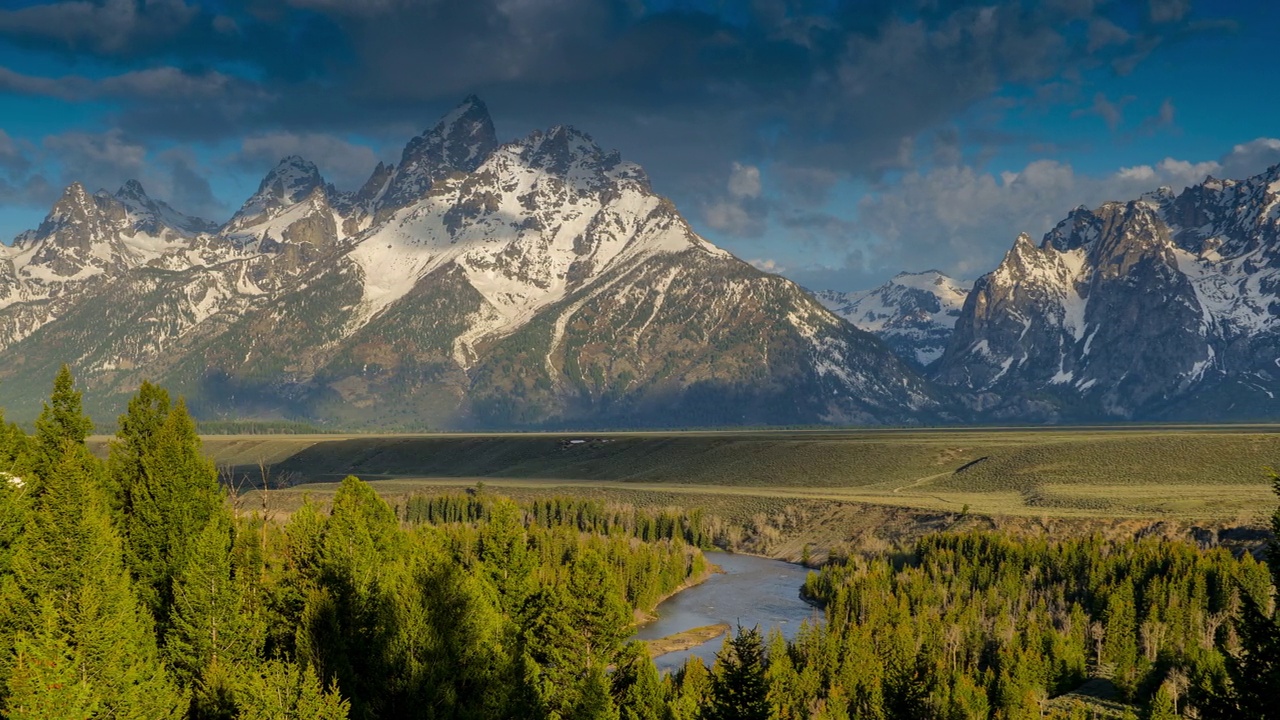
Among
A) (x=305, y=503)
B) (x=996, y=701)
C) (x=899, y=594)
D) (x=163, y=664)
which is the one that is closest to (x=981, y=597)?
(x=899, y=594)

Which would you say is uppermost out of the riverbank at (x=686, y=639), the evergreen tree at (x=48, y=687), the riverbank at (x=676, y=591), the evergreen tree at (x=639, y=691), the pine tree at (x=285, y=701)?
the evergreen tree at (x=48, y=687)

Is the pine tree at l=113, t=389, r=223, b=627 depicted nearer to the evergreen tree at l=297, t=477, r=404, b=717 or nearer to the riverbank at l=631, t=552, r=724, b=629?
the evergreen tree at l=297, t=477, r=404, b=717

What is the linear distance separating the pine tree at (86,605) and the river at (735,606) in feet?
211

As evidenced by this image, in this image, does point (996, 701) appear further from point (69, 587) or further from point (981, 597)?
point (69, 587)

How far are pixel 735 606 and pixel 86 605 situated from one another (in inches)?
4237

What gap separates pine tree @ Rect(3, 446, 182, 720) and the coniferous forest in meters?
0.13

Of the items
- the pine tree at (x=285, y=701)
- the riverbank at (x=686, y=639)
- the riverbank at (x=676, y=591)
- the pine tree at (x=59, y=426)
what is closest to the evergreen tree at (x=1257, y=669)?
the pine tree at (x=285, y=701)

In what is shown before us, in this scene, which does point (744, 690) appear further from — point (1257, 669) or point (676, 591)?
point (676, 591)

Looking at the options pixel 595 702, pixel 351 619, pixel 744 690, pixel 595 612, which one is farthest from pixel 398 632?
pixel 744 690

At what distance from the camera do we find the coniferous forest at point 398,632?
1537 inches

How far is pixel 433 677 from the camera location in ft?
170

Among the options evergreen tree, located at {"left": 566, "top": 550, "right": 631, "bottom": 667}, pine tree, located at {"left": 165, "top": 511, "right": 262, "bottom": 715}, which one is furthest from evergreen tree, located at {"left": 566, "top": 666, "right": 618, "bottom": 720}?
pine tree, located at {"left": 165, "top": 511, "right": 262, "bottom": 715}

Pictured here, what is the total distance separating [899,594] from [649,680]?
227ft

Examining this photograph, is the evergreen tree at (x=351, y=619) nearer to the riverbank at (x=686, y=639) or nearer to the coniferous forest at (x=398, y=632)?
the coniferous forest at (x=398, y=632)
